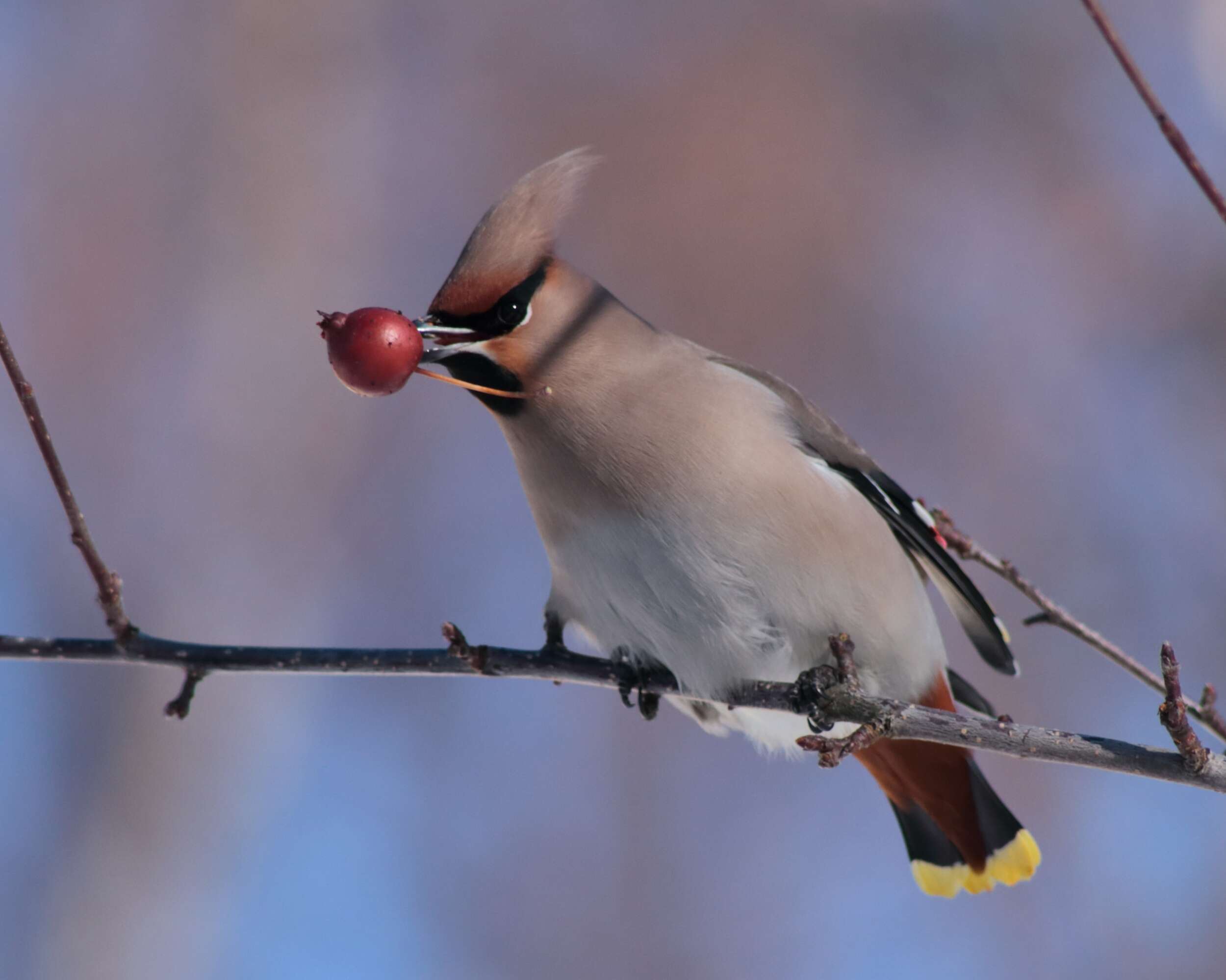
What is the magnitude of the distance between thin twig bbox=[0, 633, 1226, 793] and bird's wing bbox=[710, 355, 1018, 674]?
638 mm

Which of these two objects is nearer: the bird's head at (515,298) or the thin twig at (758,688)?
the thin twig at (758,688)

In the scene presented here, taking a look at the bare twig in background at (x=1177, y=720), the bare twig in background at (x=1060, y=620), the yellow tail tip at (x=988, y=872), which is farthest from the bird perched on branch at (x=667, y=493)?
the bare twig in background at (x=1177, y=720)

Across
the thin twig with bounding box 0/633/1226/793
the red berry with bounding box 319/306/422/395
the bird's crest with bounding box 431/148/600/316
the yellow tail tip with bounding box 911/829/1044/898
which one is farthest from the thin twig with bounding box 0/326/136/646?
the yellow tail tip with bounding box 911/829/1044/898

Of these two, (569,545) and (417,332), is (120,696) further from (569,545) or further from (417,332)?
(417,332)

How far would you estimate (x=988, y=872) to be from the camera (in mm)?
3428

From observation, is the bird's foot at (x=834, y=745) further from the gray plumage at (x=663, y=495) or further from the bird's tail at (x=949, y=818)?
the bird's tail at (x=949, y=818)

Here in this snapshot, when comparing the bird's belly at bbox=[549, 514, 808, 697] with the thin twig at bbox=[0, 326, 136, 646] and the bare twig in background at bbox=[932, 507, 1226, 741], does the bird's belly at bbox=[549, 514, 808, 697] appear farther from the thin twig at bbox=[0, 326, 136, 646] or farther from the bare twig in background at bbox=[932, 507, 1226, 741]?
the thin twig at bbox=[0, 326, 136, 646]

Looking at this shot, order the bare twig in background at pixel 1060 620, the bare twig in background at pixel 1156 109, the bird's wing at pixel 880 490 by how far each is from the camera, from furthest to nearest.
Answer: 1. the bird's wing at pixel 880 490
2. the bare twig in background at pixel 1060 620
3. the bare twig in background at pixel 1156 109

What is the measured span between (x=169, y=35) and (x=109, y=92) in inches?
18.0

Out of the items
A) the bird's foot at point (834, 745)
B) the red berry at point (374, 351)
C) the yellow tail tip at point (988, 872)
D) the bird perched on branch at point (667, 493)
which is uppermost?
the red berry at point (374, 351)

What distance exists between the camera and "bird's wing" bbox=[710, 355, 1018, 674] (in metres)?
3.18

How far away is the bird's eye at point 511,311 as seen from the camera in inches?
112

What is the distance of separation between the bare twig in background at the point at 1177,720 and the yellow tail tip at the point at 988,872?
4.36 ft

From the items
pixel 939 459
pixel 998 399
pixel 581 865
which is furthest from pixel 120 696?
pixel 998 399
